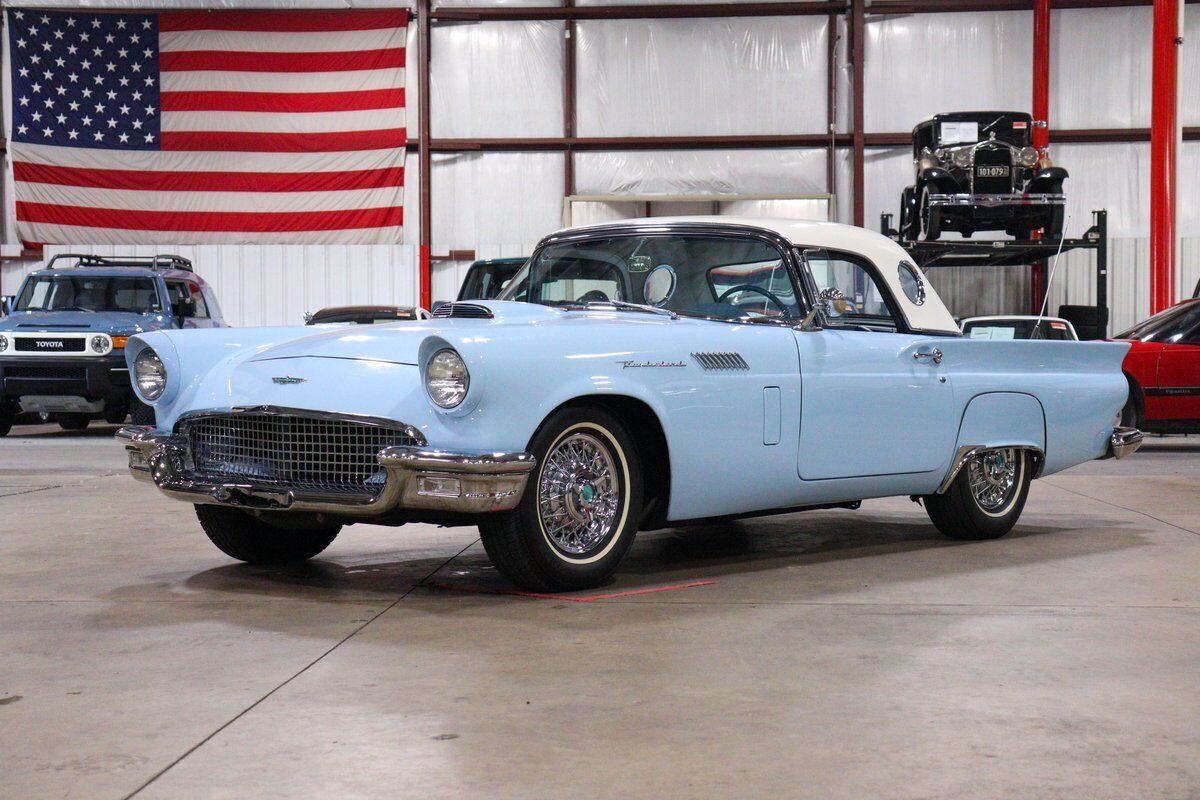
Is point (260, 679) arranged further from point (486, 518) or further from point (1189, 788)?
point (1189, 788)

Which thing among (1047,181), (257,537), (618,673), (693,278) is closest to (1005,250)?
(1047,181)

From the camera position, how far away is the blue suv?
1471 cm

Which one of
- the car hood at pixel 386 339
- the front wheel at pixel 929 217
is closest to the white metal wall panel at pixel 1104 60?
the front wheel at pixel 929 217

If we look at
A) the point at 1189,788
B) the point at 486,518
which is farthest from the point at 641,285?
the point at 1189,788

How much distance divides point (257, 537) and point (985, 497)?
3.46 m

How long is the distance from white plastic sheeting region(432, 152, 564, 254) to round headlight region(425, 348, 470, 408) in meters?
18.1

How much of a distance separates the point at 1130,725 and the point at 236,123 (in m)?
21.3

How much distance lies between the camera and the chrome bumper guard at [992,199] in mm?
16969

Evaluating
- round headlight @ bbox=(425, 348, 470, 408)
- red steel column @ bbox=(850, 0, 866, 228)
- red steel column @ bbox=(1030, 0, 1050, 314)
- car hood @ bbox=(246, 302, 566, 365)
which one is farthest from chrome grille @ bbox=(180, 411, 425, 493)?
red steel column @ bbox=(1030, 0, 1050, 314)

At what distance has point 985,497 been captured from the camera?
6.74 meters

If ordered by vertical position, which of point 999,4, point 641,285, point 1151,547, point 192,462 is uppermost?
point 999,4

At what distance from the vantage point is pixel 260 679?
3.80 metres

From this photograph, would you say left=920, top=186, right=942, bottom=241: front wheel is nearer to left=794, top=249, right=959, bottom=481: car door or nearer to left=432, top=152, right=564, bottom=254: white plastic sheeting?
left=432, top=152, right=564, bottom=254: white plastic sheeting

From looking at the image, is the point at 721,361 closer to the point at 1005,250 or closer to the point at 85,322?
the point at 85,322
